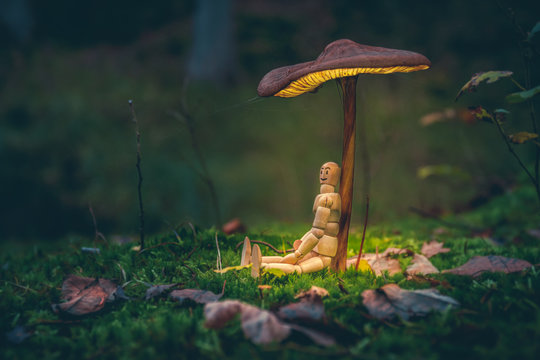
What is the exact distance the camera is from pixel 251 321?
1635mm

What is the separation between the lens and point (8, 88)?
1094cm

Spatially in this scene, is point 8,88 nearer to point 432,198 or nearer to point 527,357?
point 432,198

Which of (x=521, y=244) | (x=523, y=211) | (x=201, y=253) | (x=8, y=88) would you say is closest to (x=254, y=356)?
(x=201, y=253)

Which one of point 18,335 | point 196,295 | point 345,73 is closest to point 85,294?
point 18,335

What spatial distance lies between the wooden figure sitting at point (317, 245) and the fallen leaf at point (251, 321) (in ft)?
1.70

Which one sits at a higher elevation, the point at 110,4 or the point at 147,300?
the point at 110,4

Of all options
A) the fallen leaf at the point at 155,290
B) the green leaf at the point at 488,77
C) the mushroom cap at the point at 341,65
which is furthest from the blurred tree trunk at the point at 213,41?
the fallen leaf at the point at 155,290

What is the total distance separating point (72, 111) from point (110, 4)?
11059mm

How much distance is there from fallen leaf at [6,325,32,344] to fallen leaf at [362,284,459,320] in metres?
1.73

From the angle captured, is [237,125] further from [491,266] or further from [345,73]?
[491,266]

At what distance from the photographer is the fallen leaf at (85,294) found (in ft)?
6.73

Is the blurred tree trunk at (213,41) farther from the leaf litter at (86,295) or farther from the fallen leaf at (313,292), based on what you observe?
the fallen leaf at (313,292)

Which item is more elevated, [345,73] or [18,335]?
[345,73]

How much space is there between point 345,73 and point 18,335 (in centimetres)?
229
